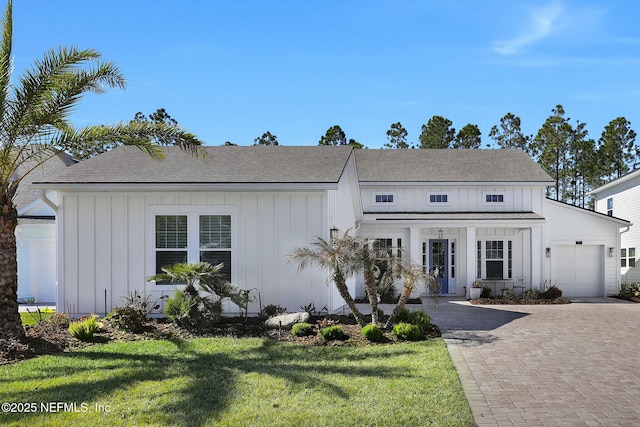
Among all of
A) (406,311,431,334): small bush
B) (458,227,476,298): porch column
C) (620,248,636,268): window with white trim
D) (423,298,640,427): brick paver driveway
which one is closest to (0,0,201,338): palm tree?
(406,311,431,334): small bush

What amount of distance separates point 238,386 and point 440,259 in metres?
15.4

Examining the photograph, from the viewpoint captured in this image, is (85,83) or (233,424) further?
(85,83)

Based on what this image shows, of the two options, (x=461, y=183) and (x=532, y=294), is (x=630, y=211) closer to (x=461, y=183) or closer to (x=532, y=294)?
(x=532, y=294)

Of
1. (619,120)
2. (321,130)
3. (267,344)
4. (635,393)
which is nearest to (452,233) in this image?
(267,344)

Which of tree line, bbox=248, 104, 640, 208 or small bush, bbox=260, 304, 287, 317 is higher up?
tree line, bbox=248, 104, 640, 208

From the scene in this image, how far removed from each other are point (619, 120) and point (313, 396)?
37.2m

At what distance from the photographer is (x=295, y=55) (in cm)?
1395

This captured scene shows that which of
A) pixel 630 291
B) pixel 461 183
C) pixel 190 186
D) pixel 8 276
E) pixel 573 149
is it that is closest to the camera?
pixel 8 276

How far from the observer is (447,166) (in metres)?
23.4

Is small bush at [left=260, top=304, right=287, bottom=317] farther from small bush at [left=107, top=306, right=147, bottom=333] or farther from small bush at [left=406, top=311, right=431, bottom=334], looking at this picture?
small bush at [left=406, top=311, right=431, bottom=334]

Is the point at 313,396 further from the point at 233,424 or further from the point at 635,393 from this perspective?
the point at 635,393

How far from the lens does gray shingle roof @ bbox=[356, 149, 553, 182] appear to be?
22.0 meters

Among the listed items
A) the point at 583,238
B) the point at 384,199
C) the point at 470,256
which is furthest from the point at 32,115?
the point at 583,238

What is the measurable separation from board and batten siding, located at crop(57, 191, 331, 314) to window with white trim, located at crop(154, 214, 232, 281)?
155 millimetres
